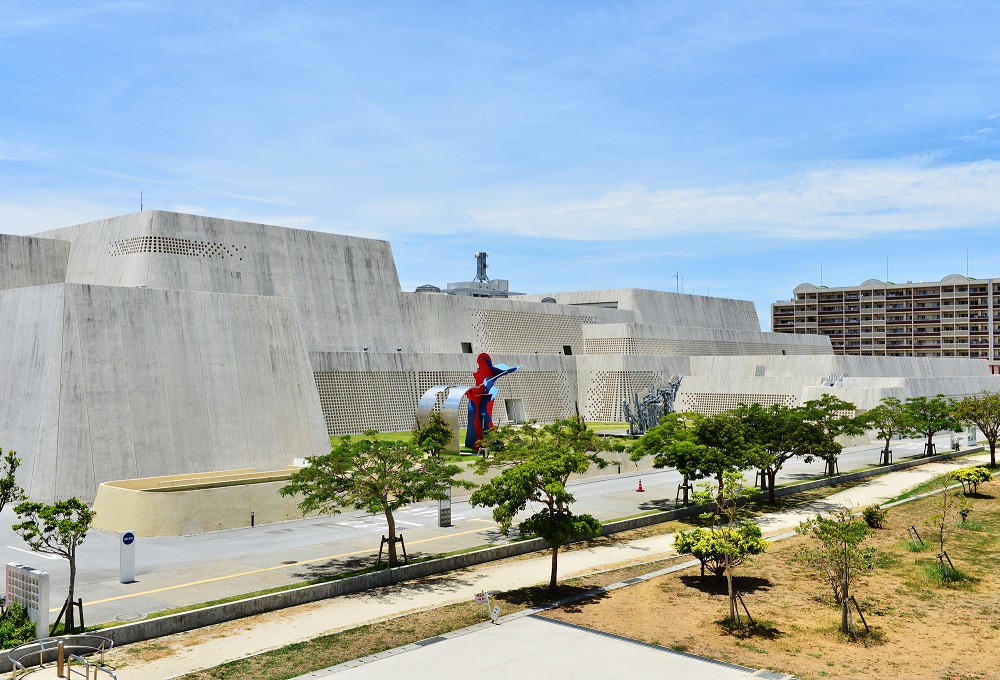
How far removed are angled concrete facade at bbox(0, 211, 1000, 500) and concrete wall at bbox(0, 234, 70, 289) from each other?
0.31 ft

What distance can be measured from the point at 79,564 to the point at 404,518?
11104mm

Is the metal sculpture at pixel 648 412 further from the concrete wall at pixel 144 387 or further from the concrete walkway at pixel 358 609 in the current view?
the concrete walkway at pixel 358 609

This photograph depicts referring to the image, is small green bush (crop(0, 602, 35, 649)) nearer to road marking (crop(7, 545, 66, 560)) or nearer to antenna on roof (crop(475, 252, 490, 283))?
road marking (crop(7, 545, 66, 560))

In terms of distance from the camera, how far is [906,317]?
13562 cm

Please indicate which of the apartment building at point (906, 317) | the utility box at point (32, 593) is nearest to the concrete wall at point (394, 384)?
the utility box at point (32, 593)

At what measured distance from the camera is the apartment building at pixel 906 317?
129625 millimetres

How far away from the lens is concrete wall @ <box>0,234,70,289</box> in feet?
156

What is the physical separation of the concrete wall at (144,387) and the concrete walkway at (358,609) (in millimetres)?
16899

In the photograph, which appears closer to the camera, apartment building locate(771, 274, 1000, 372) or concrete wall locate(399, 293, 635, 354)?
concrete wall locate(399, 293, 635, 354)

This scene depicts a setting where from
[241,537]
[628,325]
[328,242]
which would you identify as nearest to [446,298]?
[328,242]

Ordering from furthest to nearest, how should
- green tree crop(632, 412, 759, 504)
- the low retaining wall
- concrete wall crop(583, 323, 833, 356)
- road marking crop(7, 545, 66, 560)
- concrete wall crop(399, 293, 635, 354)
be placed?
concrete wall crop(583, 323, 833, 356), concrete wall crop(399, 293, 635, 354), green tree crop(632, 412, 759, 504), road marking crop(7, 545, 66, 560), the low retaining wall

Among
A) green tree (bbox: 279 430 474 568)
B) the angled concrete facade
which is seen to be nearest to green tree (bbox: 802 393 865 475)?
the angled concrete facade

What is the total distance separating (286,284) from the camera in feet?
179

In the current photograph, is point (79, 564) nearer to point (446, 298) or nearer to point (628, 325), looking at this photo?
point (446, 298)
